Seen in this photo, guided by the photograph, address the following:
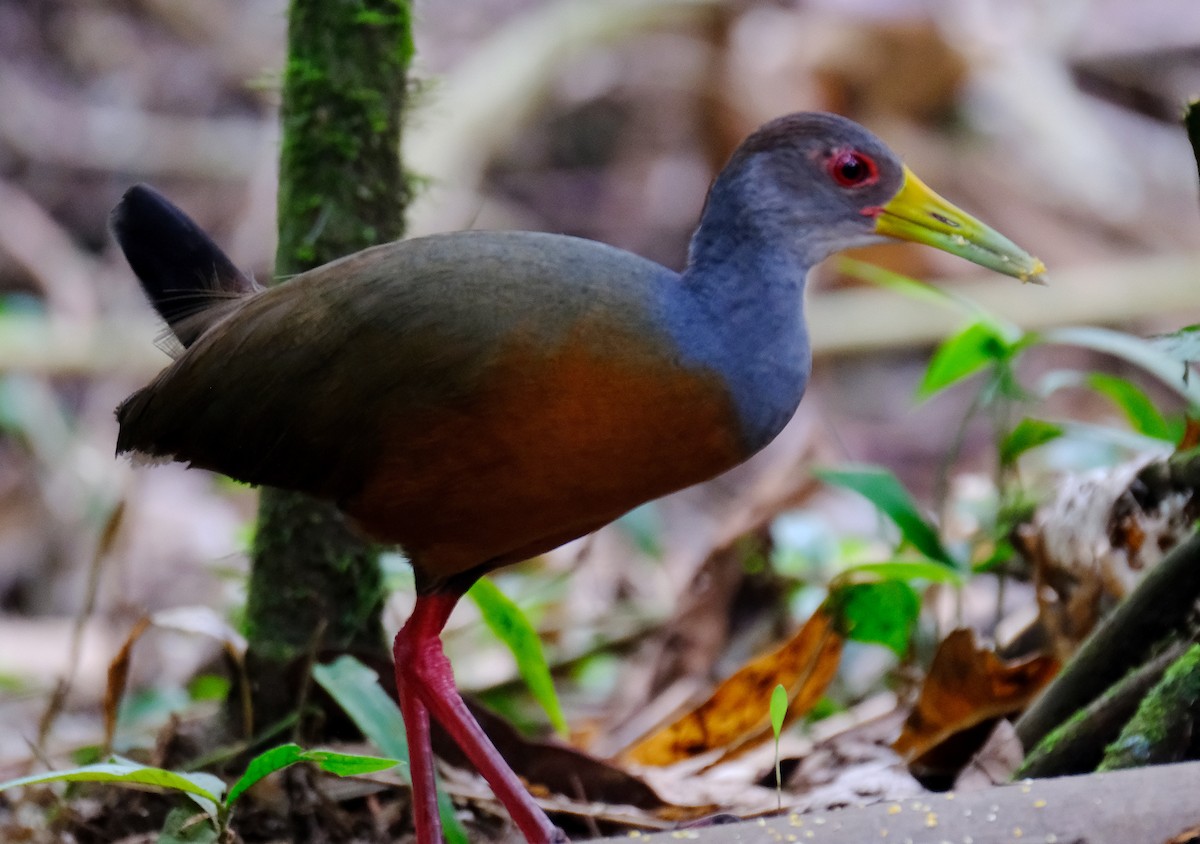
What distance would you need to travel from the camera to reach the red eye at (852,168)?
9.22 feet

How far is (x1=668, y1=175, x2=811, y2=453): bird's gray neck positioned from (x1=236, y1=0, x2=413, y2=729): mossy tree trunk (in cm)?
97

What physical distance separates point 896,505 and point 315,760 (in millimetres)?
1651

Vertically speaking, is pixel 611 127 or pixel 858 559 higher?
pixel 611 127

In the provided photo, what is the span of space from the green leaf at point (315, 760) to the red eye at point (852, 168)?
51.4 inches

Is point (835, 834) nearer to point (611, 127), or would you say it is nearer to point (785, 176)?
point (785, 176)

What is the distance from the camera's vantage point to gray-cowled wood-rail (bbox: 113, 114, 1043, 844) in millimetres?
2525

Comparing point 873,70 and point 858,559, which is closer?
point 858,559

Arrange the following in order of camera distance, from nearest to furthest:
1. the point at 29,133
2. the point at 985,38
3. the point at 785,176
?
1. the point at 785,176
2. the point at 29,133
3. the point at 985,38

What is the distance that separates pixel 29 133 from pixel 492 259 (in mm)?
6509

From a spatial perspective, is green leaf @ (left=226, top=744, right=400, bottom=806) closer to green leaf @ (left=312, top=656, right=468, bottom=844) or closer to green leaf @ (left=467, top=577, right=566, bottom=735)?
green leaf @ (left=312, top=656, right=468, bottom=844)

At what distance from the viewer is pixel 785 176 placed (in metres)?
2.79

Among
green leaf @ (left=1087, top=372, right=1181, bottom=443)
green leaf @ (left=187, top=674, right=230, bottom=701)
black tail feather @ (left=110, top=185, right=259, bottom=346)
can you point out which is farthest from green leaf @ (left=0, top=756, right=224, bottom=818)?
green leaf @ (left=1087, top=372, right=1181, bottom=443)

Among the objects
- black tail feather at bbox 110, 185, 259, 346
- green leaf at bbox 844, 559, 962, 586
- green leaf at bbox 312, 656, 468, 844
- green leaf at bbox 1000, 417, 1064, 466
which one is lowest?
green leaf at bbox 312, 656, 468, 844

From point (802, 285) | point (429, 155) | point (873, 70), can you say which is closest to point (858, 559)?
point (802, 285)
